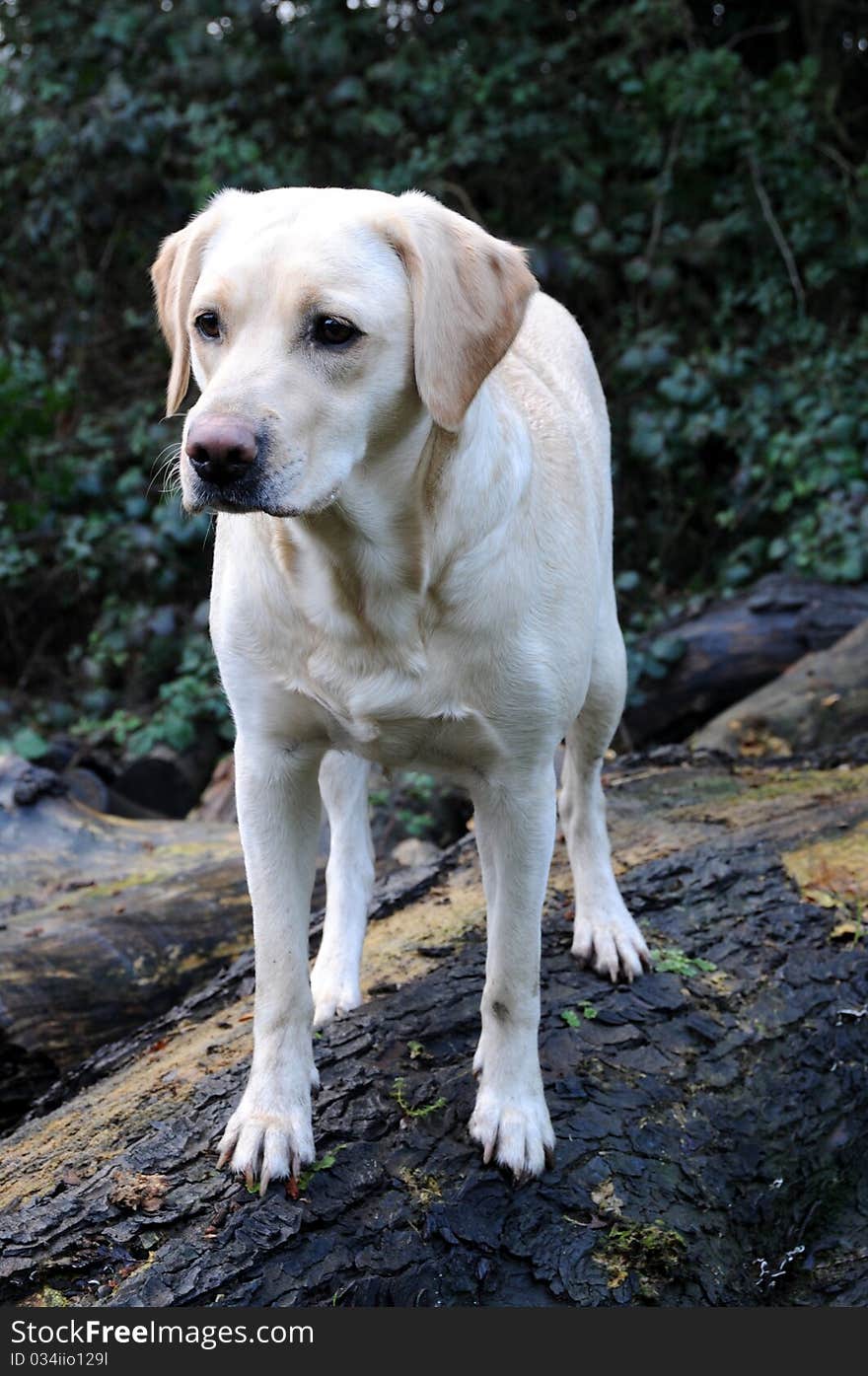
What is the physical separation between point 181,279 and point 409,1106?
5.40 ft

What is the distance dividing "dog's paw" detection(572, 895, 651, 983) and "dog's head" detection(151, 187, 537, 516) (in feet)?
4.63

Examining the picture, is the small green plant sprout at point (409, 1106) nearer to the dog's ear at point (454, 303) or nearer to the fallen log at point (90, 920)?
the fallen log at point (90, 920)

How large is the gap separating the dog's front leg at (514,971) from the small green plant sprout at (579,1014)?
273 millimetres

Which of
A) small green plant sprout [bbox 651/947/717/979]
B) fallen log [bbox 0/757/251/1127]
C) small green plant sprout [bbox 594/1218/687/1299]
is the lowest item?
fallen log [bbox 0/757/251/1127]

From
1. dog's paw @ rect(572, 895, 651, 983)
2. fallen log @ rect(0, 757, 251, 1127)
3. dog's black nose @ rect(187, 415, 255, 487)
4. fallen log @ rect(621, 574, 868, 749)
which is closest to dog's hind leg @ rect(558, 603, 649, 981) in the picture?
dog's paw @ rect(572, 895, 651, 983)

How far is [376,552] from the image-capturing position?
7.75 feet

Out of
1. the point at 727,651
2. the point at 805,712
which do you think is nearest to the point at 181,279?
the point at 805,712

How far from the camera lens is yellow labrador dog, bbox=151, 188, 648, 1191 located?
6.97 feet

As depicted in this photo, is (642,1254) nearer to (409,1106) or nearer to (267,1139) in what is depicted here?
(409,1106)

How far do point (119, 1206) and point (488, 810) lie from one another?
98 cm

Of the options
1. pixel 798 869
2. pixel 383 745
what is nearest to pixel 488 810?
pixel 383 745

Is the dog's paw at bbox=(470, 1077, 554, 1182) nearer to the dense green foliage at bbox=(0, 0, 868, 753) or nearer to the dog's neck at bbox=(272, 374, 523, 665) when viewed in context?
the dog's neck at bbox=(272, 374, 523, 665)

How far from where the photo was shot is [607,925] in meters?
3.19

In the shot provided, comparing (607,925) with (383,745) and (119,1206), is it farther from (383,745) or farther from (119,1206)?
(119,1206)
